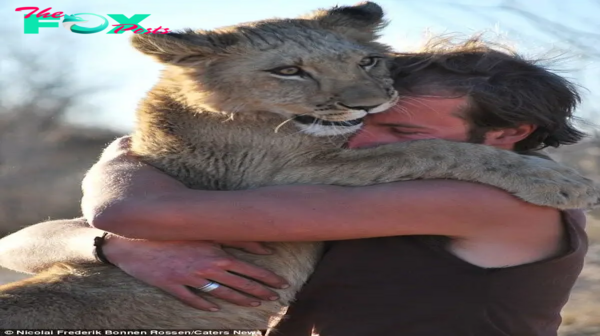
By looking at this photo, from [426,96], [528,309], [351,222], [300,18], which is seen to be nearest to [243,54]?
[300,18]

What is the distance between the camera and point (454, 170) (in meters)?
3.23

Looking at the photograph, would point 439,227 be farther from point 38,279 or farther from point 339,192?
point 38,279

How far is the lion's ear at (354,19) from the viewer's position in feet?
13.1

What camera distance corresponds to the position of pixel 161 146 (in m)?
3.74

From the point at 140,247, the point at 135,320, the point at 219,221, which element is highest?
the point at 219,221

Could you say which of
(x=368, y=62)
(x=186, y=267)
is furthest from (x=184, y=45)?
(x=186, y=267)

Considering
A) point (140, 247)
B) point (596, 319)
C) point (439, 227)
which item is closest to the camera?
point (439, 227)

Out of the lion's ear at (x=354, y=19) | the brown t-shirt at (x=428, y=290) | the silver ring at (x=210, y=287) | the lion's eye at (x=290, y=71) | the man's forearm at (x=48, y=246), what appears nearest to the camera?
the brown t-shirt at (x=428, y=290)

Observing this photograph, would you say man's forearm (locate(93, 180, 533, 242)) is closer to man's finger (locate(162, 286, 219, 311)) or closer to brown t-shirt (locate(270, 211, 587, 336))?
brown t-shirt (locate(270, 211, 587, 336))

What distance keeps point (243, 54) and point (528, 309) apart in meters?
Answer: 1.58

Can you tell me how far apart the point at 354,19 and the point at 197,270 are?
1.46 metres

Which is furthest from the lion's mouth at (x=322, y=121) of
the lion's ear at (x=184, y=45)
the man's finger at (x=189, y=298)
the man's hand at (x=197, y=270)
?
the man's finger at (x=189, y=298)

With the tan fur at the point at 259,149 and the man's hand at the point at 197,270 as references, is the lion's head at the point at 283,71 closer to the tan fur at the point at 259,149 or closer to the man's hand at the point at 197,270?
the tan fur at the point at 259,149

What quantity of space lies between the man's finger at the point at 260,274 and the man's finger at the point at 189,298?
0.17 meters
